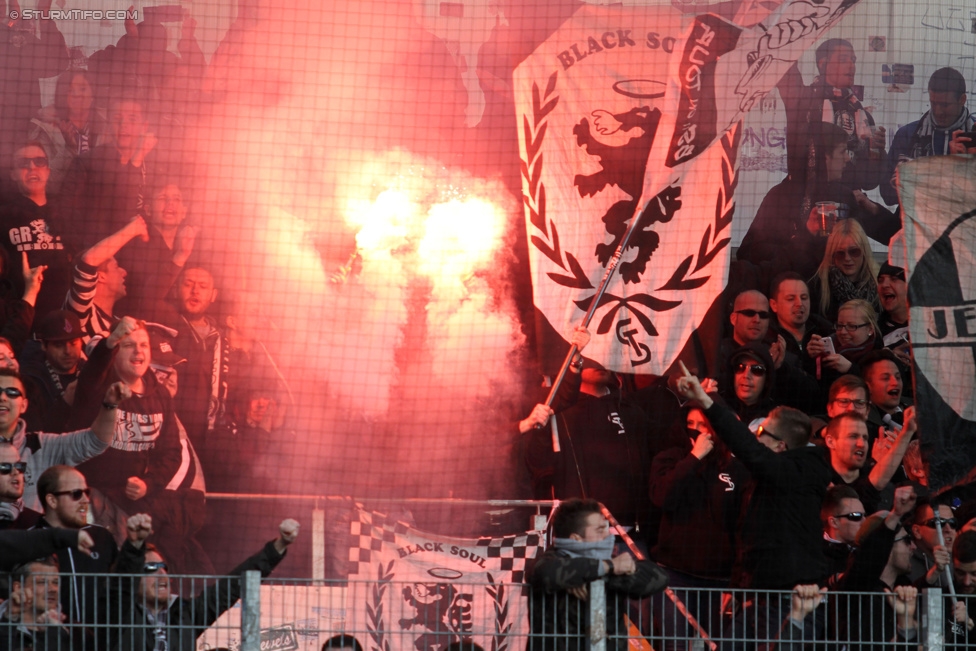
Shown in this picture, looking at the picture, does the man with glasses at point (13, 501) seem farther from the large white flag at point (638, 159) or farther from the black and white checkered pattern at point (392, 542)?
the large white flag at point (638, 159)

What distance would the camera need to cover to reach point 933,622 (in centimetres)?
373

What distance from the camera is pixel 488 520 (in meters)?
5.51

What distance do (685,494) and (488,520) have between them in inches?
36.3

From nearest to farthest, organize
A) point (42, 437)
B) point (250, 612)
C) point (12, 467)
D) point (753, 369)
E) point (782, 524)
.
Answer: point (250, 612) < point (782, 524) < point (12, 467) < point (42, 437) < point (753, 369)

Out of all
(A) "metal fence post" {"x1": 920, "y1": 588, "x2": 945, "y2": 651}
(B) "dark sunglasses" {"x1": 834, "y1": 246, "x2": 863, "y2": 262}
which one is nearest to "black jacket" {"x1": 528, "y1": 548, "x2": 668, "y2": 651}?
(A) "metal fence post" {"x1": 920, "y1": 588, "x2": 945, "y2": 651}

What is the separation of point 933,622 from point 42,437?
3.92 metres

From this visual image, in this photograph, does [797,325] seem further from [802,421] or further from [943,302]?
[943,302]

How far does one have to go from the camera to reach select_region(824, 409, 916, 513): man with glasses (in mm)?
5516

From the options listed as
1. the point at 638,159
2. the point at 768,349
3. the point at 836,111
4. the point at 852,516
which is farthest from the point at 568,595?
the point at 836,111

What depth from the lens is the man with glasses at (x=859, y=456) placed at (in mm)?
5516

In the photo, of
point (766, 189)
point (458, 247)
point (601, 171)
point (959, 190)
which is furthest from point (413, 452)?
point (959, 190)

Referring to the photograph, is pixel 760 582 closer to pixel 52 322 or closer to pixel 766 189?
pixel 766 189

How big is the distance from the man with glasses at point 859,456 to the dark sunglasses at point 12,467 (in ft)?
12.2

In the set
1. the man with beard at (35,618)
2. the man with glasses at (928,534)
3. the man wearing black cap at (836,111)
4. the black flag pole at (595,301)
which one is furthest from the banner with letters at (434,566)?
the man wearing black cap at (836,111)
